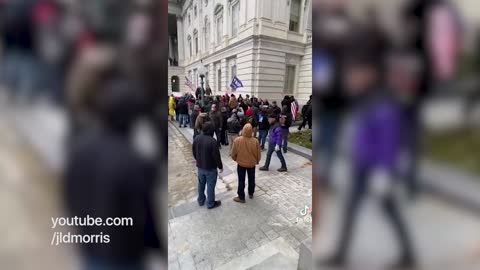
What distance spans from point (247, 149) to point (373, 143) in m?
3.04

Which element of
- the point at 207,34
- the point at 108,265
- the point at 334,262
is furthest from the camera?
the point at 207,34

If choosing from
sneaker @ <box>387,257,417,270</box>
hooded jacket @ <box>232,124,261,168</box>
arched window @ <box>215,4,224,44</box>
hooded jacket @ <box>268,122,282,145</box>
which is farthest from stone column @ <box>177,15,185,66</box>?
sneaker @ <box>387,257,417,270</box>

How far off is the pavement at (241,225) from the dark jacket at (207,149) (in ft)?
2.84

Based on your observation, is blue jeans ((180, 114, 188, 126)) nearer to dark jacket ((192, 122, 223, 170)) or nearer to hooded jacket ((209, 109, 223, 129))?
hooded jacket ((209, 109, 223, 129))

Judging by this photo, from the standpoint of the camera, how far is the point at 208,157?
4.02m

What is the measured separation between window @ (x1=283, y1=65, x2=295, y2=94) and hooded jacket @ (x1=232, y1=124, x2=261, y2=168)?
13994mm

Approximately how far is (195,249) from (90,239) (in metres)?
1.84

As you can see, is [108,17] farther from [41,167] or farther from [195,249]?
[195,249]

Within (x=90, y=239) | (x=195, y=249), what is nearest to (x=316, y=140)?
(x=90, y=239)

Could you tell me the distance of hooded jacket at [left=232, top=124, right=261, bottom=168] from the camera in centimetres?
440

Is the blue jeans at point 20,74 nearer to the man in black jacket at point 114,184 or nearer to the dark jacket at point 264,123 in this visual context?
the man in black jacket at point 114,184

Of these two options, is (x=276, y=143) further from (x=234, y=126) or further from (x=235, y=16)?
(x=235, y=16)

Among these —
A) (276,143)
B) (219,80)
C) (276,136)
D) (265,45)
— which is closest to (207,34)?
(219,80)

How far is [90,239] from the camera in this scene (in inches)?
61.8
